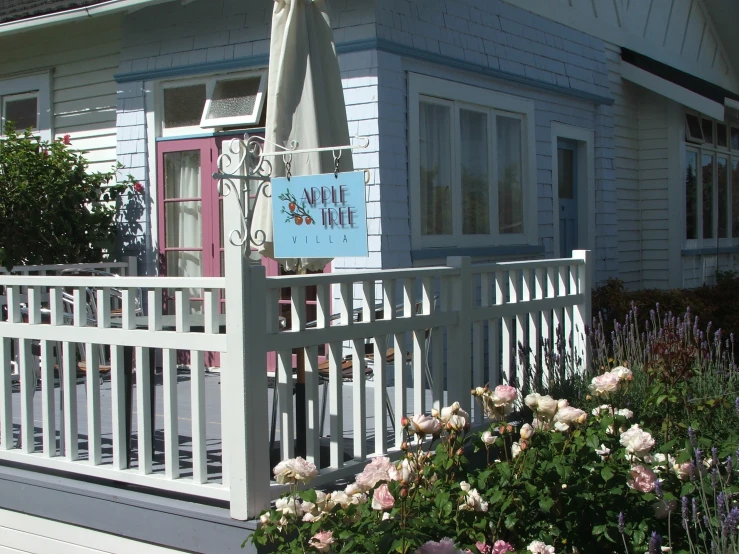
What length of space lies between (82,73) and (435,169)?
3.90 meters

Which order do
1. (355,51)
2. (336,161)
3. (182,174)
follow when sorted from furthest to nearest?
(182,174) → (355,51) → (336,161)

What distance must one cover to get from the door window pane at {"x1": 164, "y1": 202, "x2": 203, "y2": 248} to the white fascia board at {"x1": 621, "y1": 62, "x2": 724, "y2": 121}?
6067 millimetres

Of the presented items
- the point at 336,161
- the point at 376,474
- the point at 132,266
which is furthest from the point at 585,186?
the point at 376,474

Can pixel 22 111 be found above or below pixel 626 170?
above

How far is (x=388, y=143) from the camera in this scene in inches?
279

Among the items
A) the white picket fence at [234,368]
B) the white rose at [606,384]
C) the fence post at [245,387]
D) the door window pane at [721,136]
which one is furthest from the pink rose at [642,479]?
the door window pane at [721,136]

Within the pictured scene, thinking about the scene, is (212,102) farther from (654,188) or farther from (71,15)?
(654,188)

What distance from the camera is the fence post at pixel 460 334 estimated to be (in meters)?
4.89

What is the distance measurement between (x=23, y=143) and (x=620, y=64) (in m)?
7.35

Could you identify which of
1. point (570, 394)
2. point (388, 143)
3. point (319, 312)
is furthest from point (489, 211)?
point (319, 312)

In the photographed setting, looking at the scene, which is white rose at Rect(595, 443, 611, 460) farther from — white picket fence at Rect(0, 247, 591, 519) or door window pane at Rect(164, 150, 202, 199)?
door window pane at Rect(164, 150, 202, 199)

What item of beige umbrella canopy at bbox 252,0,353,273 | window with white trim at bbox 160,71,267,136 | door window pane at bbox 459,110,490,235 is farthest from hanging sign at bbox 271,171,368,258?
door window pane at bbox 459,110,490,235

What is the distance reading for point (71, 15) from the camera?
8.05 m

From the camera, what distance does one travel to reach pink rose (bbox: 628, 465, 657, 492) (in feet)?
10.4
